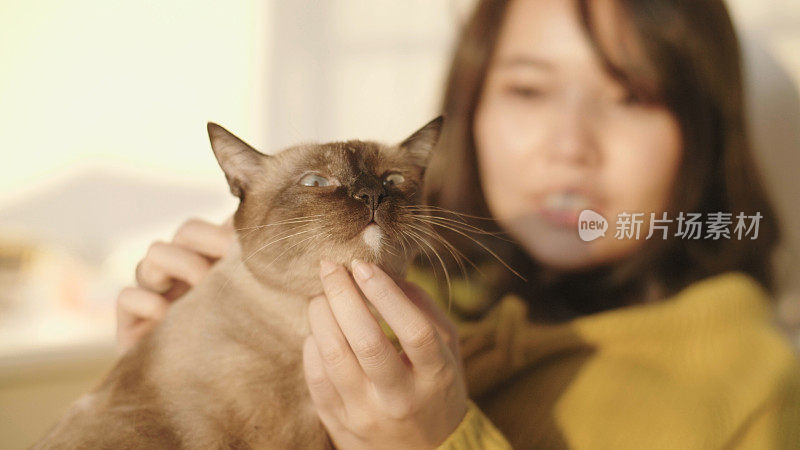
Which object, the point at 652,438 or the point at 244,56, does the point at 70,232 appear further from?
the point at 652,438

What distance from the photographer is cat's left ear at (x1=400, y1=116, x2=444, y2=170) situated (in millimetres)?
868

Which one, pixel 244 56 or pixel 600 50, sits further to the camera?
pixel 600 50

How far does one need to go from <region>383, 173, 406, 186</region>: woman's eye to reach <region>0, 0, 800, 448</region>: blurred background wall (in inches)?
13.5

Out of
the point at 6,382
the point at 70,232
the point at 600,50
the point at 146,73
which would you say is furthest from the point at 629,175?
the point at 6,382

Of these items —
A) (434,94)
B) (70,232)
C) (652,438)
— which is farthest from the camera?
(434,94)

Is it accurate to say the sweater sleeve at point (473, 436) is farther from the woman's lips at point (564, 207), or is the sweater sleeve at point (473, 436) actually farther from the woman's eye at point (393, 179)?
the woman's lips at point (564, 207)

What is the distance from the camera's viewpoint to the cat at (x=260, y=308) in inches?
28.4

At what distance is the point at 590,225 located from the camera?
1413 mm

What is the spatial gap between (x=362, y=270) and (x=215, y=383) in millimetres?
286

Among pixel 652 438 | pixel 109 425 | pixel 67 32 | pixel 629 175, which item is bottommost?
pixel 652 438

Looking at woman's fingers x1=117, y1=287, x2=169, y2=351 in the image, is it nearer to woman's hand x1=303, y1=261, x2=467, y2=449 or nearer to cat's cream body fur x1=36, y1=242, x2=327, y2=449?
cat's cream body fur x1=36, y1=242, x2=327, y2=449

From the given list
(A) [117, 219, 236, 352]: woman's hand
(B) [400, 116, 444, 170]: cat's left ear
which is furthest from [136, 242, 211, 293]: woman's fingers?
(B) [400, 116, 444, 170]: cat's left ear

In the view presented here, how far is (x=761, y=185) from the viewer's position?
66.6 inches

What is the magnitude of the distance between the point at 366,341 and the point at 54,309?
1150 millimetres
